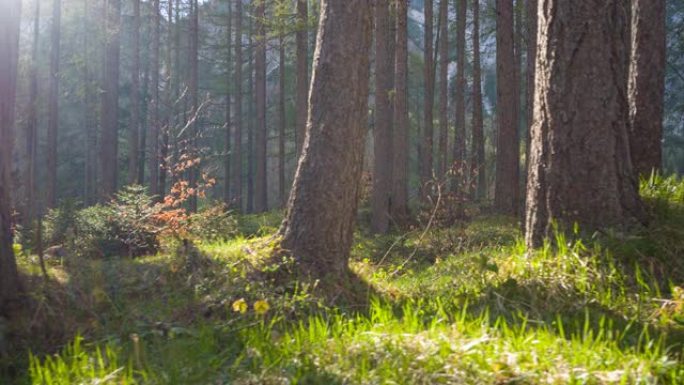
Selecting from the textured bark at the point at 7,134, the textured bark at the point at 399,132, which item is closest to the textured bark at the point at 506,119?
the textured bark at the point at 399,132

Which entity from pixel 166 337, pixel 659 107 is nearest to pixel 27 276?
pixel 166 337

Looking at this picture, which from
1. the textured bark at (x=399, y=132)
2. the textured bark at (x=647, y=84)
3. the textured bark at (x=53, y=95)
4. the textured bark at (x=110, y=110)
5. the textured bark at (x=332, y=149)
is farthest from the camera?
the textured bark at (x=53, y=95)

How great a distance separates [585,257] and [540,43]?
2203 millimetres

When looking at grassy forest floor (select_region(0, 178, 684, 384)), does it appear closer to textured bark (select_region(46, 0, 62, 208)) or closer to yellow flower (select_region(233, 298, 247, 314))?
yellow flower (select_region(233, 298, 247, 314))

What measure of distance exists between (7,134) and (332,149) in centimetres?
343

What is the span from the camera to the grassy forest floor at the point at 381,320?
148 inches

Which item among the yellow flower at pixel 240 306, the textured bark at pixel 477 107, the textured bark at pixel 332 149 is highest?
the textured bark at pixel 477 107

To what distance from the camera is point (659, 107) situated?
25.7ft

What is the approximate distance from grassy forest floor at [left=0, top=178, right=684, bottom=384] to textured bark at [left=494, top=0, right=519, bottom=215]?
6935 mm

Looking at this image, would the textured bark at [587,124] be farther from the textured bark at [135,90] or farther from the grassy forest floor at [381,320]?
the textured bark at [135,90]

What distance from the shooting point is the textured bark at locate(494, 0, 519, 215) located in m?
14.2

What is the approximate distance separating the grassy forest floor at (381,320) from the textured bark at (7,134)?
13.6 inches

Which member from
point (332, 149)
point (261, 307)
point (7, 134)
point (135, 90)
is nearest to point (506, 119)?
point (332, 149)

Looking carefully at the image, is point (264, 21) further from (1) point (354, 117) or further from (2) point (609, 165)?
(2) point (609, 165)
